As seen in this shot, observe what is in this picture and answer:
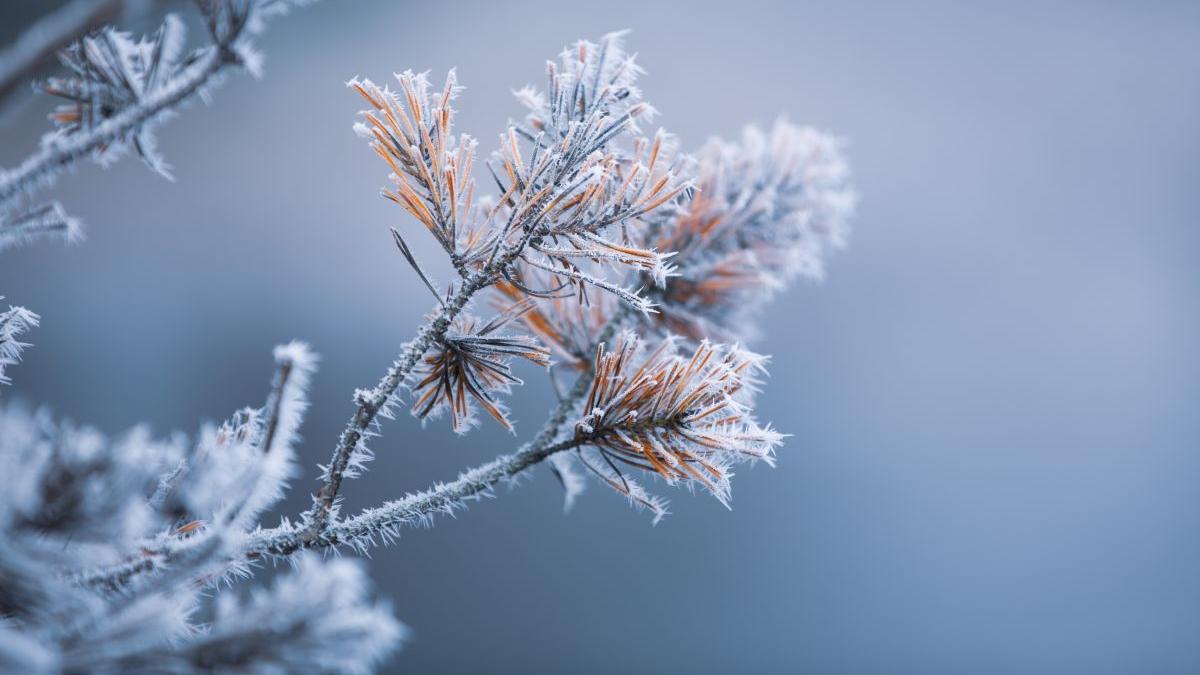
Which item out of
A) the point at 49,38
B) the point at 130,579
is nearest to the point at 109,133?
the point at 49,38

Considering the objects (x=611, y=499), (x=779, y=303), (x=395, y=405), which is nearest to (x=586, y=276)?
(x=395, y=405)

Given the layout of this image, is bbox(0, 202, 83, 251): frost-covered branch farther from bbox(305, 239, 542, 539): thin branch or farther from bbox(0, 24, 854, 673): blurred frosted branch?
bbox(305, 239, 542, 539): thin branch

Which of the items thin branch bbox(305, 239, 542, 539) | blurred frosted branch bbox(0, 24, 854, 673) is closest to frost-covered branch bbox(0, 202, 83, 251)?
blurred frosted branch bbox(0, 24, 854, 673)

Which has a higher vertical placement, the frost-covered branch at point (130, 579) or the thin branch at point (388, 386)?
the thin branch at point (388, 386)

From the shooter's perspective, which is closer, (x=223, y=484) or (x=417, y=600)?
(x=223, y=484)

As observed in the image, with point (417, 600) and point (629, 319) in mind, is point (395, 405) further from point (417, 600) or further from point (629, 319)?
point (417, 600)

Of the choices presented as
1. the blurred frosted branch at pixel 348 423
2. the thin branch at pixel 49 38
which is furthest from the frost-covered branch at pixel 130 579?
the thin branch at pixel 49 38

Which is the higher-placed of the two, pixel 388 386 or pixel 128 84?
pixel 128 84

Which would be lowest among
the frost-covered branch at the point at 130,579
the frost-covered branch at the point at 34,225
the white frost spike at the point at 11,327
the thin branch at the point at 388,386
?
the frost-covered branch at the point at 130,579

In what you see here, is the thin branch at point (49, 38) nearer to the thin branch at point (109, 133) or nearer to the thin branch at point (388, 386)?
the thin branch at point (109, 133)

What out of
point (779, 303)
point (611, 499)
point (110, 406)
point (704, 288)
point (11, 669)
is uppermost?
point (779, 303)

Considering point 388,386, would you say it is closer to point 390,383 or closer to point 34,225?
point 390,383
